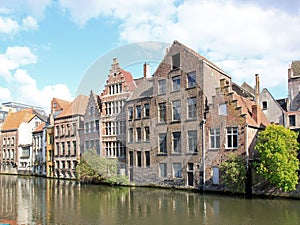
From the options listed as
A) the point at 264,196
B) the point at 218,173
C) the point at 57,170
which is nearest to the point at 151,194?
the point at 218,173

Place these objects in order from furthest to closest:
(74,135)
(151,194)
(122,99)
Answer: (74,135) < (122,99) < (151,194)

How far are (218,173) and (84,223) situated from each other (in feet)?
45.1

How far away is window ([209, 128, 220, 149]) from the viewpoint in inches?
1035

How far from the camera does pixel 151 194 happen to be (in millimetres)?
25250

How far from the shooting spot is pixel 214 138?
2653 cm

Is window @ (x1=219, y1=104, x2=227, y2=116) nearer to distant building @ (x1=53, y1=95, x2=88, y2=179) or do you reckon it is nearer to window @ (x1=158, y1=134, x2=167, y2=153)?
window @ (x1=158, y1=134, x2=167, y2=153)

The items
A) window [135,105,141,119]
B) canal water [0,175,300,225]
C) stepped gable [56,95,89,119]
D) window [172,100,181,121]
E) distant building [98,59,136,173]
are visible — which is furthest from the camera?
stepped gable [56,95,89,119]

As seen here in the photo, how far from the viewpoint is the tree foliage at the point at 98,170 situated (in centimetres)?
3077

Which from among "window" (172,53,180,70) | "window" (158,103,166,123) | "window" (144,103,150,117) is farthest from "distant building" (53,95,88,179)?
"window" (172,53,180,70)

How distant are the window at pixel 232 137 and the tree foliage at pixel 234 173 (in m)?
1.13

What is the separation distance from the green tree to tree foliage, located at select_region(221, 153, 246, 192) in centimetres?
144

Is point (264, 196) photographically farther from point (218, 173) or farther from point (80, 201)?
Answer: point (80, 201)

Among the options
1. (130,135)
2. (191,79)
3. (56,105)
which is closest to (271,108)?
(191,79)

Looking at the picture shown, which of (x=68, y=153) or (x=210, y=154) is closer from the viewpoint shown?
(x=210, y=154)
